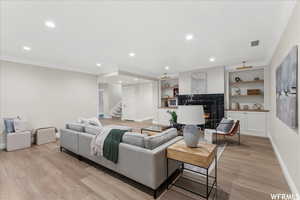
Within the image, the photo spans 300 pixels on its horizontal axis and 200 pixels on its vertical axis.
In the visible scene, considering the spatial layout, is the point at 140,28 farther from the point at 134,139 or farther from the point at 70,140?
the point at 70,140

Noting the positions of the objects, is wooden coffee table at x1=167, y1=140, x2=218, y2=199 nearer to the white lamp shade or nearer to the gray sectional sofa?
the gray sectional sofa

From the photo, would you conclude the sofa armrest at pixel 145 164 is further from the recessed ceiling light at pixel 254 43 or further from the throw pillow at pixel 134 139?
→ the recessed ceiling light at pixel 254 43

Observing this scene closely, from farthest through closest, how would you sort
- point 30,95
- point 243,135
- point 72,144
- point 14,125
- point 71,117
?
1. point 71,117
2. point 243,135
3. point 30,95
4. point 14,125
5. point 72,144

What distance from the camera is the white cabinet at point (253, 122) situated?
452 centimetres

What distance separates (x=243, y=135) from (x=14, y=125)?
713 cm

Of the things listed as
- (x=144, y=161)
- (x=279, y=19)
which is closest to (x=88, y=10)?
(x=144, y=161)

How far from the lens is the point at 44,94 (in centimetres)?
452

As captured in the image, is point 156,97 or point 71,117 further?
point 156,97

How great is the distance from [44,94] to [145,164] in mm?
4492

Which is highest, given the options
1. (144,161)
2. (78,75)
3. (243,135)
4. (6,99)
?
(78,75)

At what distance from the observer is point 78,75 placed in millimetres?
5441

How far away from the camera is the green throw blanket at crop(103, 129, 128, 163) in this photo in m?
2.19

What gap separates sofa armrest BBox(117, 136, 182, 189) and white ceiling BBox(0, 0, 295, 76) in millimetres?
1983

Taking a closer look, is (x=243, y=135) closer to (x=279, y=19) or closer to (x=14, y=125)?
(x=279, y=19)
